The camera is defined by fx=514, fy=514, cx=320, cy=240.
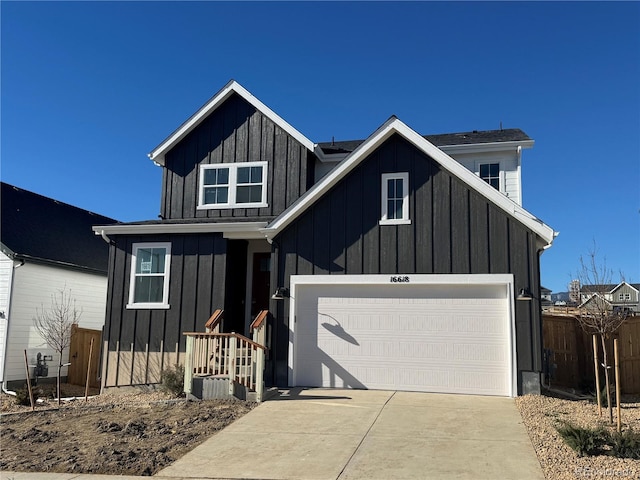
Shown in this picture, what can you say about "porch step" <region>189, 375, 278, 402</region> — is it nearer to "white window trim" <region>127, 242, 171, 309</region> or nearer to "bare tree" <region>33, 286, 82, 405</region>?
"white window trim" <region>127, 242, 171, 309</region>

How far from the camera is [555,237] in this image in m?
9.75

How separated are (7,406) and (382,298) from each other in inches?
340

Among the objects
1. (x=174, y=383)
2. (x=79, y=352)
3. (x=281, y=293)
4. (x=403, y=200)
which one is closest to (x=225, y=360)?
(x=174, y=383)

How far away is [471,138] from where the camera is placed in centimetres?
1387

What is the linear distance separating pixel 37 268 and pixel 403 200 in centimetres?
1091

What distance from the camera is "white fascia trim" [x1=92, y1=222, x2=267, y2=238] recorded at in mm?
11969

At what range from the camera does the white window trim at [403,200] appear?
35.8 ft

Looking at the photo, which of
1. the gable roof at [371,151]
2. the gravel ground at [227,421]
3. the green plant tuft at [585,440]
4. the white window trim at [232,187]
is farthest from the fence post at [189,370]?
the green plant tuft at [585,440]

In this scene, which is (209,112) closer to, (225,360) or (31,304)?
(225,360)

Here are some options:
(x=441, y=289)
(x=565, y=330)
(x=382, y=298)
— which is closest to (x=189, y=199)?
(x=382, y=298)

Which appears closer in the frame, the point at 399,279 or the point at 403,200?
the point at 399,279

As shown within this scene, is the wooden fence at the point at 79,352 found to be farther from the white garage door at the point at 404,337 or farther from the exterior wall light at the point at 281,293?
the white garage door at the point at 404,337

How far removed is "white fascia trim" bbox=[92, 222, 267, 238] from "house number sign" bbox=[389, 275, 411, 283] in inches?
123

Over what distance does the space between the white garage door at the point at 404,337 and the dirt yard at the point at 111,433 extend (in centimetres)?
232
